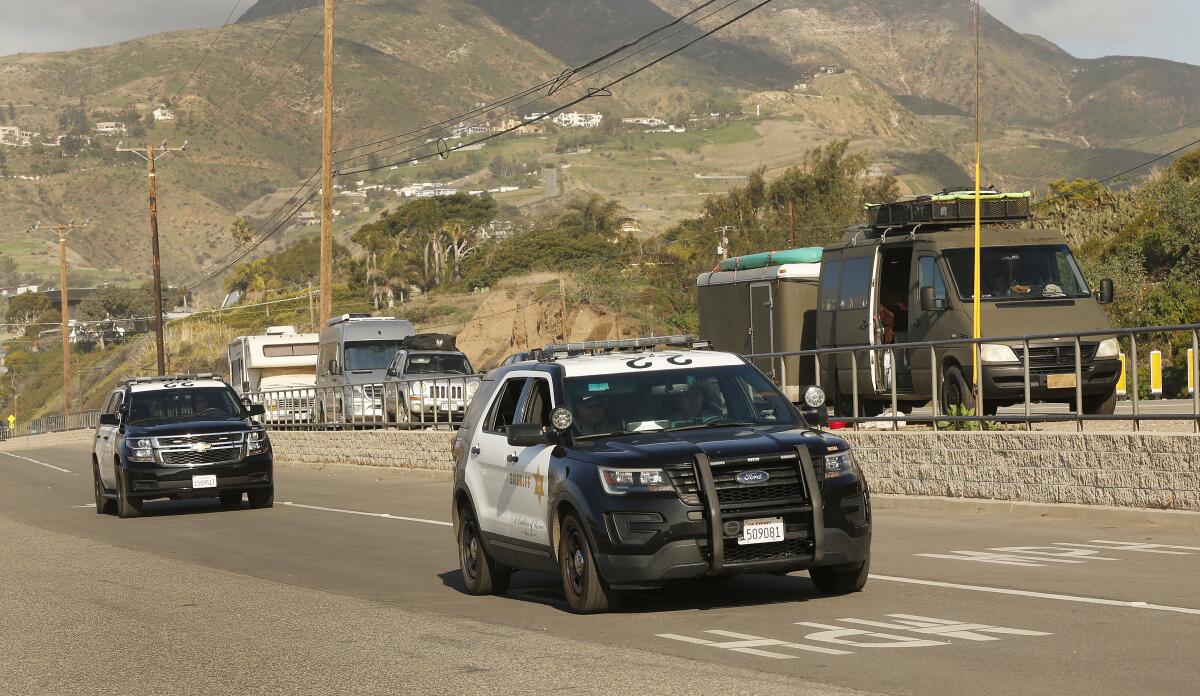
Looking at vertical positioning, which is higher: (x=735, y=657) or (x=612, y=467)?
(x=612, y=467)

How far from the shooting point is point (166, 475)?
23.7 meters

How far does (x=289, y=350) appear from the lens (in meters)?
51.0

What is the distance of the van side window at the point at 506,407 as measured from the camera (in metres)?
12.8

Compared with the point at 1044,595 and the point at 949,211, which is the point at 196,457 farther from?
the point at 1044,595

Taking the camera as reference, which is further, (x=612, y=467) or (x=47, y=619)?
(x=47, y=619)

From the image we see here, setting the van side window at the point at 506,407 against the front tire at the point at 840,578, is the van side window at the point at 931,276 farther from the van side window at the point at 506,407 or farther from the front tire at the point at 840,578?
the front tire at the point at 840,578

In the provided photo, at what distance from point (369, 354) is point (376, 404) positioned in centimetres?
Answer: 767

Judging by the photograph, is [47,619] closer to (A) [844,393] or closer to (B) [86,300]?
(A) [844,393]

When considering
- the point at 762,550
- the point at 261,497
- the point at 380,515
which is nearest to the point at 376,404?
the point at 261,497

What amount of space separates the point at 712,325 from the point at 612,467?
20317 mm

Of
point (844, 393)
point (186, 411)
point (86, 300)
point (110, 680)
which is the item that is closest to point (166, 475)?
point (186, 411)

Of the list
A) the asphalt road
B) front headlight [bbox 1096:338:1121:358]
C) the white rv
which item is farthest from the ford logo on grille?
the white rv

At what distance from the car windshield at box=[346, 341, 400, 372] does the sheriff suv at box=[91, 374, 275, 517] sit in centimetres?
1699

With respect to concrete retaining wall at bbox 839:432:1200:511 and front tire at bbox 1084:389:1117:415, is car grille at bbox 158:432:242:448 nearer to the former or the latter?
concrete retaining wall at bbox 839:432:1200:511
